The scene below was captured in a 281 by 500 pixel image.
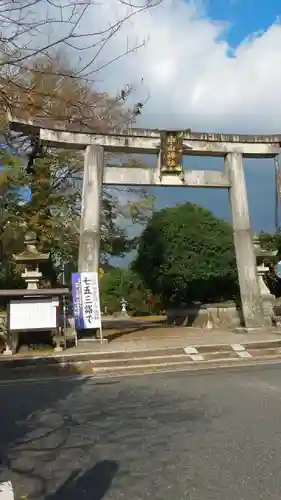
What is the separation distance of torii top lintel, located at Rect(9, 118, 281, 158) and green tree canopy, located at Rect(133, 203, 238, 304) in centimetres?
401

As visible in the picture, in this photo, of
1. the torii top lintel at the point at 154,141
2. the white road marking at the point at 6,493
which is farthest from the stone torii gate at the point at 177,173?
the white road marking at the point at 6,493

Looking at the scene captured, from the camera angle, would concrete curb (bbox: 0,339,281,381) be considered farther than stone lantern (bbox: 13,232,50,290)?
No

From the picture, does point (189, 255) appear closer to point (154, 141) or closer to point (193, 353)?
point (154, 141)

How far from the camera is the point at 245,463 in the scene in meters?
5.04

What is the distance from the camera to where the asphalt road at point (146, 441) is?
4.55 meters

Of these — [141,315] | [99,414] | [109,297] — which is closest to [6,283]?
[99,414]

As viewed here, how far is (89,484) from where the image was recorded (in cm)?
465

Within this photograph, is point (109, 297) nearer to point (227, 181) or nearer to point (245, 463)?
point (227, 181)

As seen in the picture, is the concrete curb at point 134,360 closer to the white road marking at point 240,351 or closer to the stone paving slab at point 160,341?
the white road marking at point 240,351

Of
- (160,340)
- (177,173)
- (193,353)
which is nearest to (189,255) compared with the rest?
(177,173)

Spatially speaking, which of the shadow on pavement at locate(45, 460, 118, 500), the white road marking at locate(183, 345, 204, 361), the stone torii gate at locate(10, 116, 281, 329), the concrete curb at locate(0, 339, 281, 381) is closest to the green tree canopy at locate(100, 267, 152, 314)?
the stone torii gate at locate(10, 116, 281, 329)

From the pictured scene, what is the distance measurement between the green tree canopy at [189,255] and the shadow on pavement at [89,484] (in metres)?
16.1

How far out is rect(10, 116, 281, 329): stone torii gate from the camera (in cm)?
1666

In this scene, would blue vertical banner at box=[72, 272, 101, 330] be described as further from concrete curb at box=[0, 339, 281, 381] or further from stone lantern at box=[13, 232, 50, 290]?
concrete curb at box=[0, 339, 281, 381]
